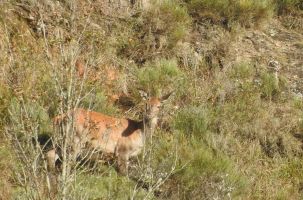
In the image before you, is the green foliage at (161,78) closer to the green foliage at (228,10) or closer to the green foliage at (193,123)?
the green foliage at (193,123)

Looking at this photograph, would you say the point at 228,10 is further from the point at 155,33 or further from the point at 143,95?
the point at 143,95

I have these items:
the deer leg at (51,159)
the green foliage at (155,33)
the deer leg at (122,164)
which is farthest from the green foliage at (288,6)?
the deer leg at (51,159)

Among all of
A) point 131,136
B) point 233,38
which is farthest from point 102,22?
point 131,136

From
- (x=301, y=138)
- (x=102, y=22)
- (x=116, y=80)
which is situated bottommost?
(x=301, y=138)

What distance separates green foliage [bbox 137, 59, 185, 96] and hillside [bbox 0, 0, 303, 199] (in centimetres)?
2

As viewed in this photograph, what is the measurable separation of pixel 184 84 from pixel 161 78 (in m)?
0.42

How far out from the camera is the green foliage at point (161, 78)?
11414mm

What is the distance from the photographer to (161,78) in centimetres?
1149

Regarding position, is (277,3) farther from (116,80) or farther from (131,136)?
(131,136)

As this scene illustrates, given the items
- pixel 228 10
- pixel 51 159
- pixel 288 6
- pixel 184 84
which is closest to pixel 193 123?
pixel 184 84

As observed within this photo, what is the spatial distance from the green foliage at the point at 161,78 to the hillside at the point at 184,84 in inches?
0.9

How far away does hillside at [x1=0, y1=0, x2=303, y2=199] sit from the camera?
8.88m

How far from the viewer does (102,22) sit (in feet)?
41.0

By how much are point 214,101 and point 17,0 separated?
3914 mm
